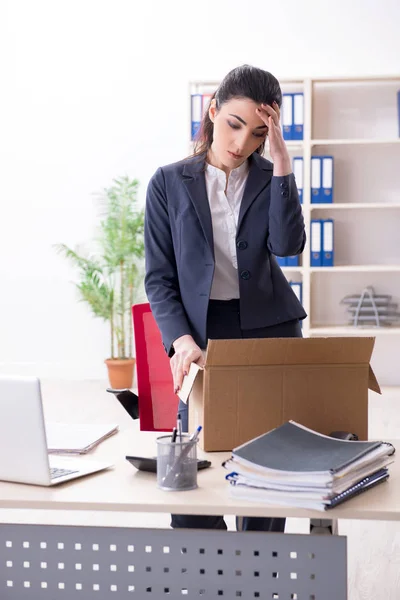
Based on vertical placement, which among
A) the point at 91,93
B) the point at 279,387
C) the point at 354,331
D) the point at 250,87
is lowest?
the point at 354,331

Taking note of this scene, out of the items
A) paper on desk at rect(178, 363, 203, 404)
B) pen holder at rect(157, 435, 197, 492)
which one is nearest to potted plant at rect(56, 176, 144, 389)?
paper on desk at rect(178, 363, 203, 404)

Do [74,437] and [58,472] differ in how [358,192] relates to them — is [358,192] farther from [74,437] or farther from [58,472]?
[58,472]

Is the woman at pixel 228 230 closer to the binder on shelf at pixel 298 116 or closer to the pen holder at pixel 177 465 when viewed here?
the pen holder at pixel 177 465

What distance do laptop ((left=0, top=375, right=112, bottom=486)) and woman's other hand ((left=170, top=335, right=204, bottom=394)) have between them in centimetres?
33

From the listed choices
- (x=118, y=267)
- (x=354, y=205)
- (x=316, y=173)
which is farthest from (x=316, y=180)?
(x=118, y=267)

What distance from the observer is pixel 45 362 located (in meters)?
6.22

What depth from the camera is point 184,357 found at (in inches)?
69.2

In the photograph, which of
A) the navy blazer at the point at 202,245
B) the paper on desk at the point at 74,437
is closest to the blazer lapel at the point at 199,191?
the navy blazer at the point at 202,245

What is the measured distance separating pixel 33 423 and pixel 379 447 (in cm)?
63

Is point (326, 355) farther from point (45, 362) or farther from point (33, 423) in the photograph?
point (45, 362)

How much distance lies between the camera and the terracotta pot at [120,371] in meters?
5.79

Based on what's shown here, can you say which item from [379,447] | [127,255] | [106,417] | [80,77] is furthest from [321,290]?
[379,447]

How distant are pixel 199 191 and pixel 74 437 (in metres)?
0.64

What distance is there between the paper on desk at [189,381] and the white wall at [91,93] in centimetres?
436
